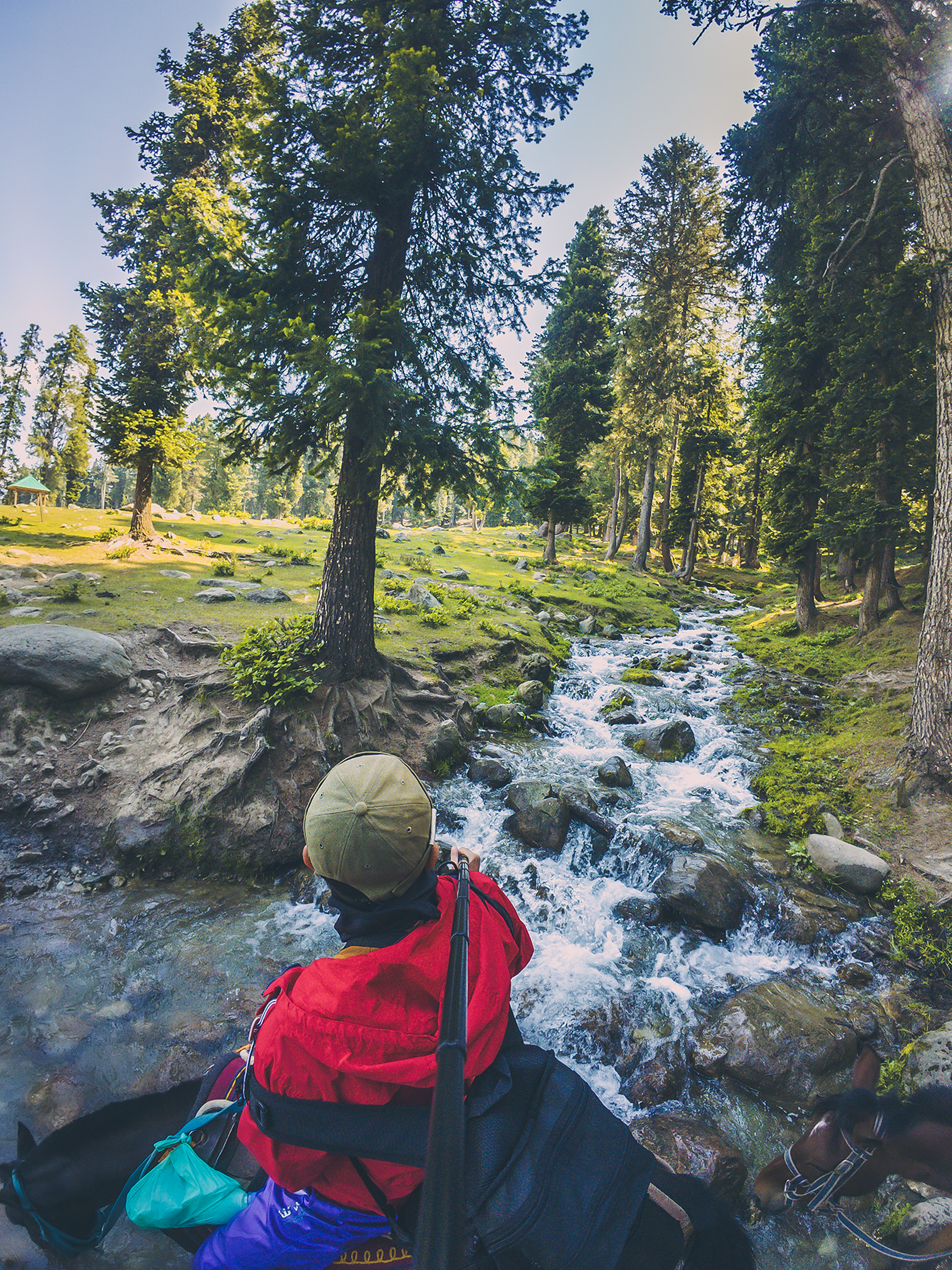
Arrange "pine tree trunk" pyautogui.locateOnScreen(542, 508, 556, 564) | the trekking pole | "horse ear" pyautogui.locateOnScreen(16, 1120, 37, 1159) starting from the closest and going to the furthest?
the trekking pole
"horse ear" pyautogui.locateOnScreen(16, 1120, 37, 1159)
"pine tree trunk" pyautogui.locateOnScreen(542, 508, 556, 564)

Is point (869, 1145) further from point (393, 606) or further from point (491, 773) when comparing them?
point (393, 606)

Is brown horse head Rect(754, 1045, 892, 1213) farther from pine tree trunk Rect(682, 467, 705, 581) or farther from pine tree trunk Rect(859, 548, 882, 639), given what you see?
pine tree trunk Rect(682, 467, 705, 581)

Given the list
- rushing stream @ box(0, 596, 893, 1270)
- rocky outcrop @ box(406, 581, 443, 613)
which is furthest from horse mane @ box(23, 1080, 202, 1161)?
rocky outcrop @ box(406, 581, 443, 613)

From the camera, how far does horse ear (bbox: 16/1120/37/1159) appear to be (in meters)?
3.15

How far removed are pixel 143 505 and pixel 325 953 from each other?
1949 centimetres

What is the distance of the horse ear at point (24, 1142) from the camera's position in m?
3.15

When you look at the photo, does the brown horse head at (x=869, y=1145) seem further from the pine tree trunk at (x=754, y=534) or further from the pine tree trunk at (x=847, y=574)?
the pine tree trunk at (x=754, y=534)

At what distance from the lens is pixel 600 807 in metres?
7.73

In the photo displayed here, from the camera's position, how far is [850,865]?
20.0 ft

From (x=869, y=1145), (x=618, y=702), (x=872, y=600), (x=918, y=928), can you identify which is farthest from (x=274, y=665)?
(x=872, y=600)

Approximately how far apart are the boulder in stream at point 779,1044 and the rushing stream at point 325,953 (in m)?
0.17

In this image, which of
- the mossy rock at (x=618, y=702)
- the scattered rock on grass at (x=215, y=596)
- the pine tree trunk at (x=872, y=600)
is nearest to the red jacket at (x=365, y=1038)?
the mossy rock at (x=618, y=702)

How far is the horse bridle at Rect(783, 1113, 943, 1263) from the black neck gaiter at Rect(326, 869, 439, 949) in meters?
3.32

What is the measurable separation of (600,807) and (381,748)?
143 inches
